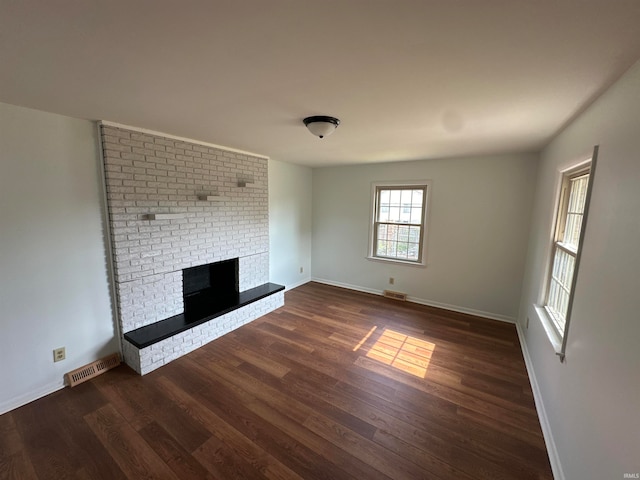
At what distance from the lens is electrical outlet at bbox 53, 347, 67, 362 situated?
87.5 inches

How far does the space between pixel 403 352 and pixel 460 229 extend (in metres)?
2.03

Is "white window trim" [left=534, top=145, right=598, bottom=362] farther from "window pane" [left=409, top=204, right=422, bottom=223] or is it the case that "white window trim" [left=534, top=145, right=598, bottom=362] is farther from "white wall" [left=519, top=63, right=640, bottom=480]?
"window pane" [left=409, top=204, right=422, bottom=223]

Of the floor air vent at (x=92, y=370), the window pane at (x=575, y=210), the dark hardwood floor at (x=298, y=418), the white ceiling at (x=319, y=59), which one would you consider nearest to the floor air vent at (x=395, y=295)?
the dark hardwood floor at (x=298, y=418)

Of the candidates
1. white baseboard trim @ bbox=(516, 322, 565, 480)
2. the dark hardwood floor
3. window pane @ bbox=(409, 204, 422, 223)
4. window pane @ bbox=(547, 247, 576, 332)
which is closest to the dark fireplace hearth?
the dark hardwood floor

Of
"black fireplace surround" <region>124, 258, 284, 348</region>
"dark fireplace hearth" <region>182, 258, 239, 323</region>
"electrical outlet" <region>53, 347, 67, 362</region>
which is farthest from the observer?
"dark fireplace hearth" <region>182, 258, 239, 323</region>

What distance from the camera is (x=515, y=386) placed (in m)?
2.33

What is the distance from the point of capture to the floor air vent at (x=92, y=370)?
7.50ft

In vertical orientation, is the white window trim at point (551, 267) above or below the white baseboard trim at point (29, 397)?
above

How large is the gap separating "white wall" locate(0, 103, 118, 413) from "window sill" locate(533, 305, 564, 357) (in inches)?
146

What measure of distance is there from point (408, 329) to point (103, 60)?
11.9 feet

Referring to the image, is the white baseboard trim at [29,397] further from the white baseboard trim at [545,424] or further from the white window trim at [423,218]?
the white window trim at [423,218]

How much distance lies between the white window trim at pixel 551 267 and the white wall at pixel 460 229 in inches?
48.0

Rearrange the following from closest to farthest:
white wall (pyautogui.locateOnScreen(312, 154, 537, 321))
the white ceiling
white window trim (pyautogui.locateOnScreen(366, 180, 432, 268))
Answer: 1. the white ceiling
2. white wall (pyautogui.locateOnScreen(312, 154, 537, 321))
3. white window trim (pyautogui.locateOnScreen(366, 180, 432, 268))

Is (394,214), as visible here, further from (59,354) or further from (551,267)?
(59,354)
